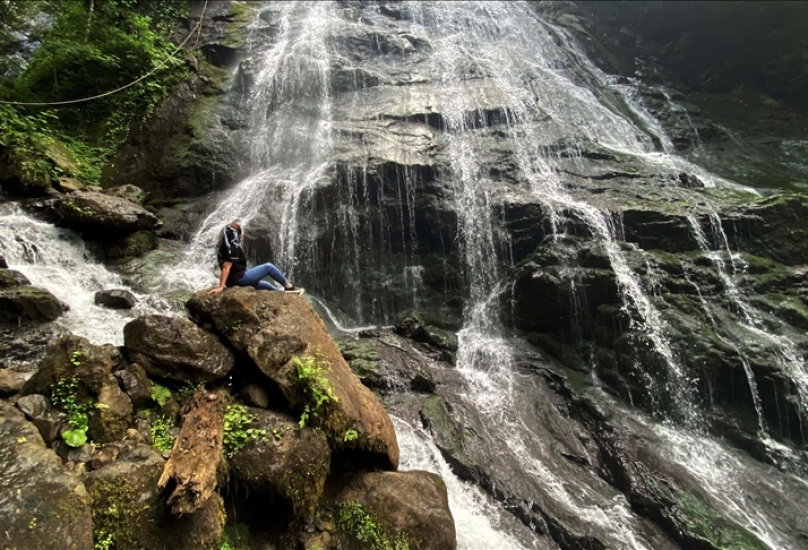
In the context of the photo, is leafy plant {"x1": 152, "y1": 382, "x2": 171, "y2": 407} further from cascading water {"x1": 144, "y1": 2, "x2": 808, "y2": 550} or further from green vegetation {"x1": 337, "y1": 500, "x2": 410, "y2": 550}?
cascading water {"x1": 144, "y1": 2, "x2": 808, "y2": 550}

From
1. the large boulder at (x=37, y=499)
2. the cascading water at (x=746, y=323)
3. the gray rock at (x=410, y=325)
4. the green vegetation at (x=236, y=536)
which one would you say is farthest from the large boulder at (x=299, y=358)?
the cascading water at (x=746, y=323)

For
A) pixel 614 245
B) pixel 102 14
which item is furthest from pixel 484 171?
pixel 102 14

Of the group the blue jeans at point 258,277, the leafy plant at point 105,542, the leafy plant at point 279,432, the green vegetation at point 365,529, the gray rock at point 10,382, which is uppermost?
the blue jeans at point 258,277

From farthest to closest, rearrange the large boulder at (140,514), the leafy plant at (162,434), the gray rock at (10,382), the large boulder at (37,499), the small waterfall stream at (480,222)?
1. the small waterfall stream at (480,222)
2. the leafy plant at (162,434)
3. the gray rock at (10,382)
4. the large boulder at (140,514)
5. the large boulder at (37,499)

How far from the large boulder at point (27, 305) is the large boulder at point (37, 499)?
14.8 ft

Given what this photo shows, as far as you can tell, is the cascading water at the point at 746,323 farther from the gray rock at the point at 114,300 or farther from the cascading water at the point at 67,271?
the gray rock at the point at 114,300

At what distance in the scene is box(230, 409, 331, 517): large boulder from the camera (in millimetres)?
4367

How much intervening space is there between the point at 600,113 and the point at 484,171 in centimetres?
652

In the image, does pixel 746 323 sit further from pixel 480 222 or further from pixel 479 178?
pixel 479 178

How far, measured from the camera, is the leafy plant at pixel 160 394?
4.63 meters

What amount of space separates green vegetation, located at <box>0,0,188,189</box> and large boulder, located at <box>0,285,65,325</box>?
492 cm

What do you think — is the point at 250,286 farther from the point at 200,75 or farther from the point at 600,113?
the point at 600,113

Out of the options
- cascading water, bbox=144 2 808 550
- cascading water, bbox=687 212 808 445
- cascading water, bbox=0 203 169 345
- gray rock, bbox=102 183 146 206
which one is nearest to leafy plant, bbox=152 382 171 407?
cascading water, bbox=0 203 169 345

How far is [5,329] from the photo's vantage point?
677cm
